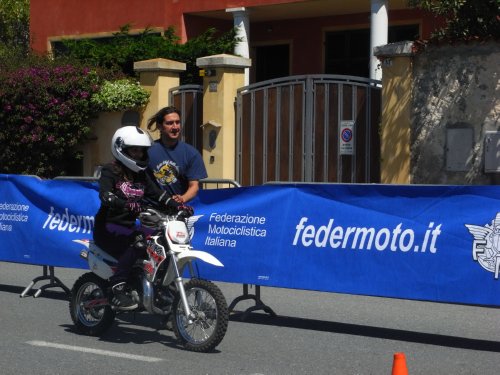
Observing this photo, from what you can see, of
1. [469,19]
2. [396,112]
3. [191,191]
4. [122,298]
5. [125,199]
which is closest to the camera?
[125,199]

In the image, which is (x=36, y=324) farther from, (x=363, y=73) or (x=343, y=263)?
(x=363, y=73)

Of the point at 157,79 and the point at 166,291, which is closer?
the point at 166,291

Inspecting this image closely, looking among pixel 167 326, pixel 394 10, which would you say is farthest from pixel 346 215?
pixel 394 10

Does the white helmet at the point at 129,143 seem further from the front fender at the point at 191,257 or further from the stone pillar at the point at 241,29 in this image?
the stone pillar at the point at 241,29

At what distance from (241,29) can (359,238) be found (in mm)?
12945

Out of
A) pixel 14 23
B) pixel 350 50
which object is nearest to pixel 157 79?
pixel 350 50

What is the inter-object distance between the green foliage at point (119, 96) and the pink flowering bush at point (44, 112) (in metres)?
0.22

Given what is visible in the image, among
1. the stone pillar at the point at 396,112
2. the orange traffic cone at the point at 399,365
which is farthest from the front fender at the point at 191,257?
the stone pillar at the point at 396,112

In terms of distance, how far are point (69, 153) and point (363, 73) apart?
6985 mm

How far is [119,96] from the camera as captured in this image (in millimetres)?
18188

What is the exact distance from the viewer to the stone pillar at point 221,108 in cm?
1683

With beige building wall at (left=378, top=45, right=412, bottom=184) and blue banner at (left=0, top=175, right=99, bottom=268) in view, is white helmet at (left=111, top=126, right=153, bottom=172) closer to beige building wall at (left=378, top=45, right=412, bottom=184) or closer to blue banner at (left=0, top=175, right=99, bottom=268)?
blue banner at (left=0, top=175, right=99, bottom=268)

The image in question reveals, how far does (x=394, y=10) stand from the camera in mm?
21641

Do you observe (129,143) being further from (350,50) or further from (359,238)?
(350,50)
